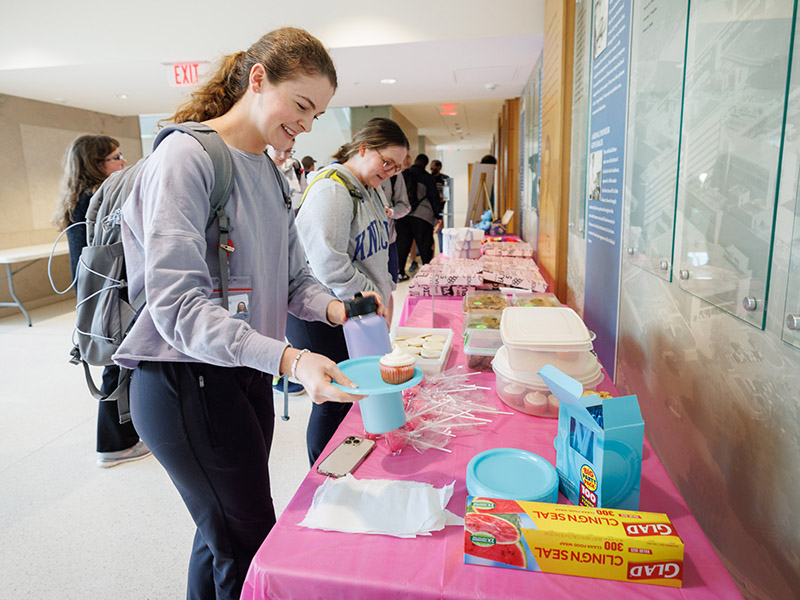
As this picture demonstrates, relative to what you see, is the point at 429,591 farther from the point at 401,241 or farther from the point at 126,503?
the point at 401,241

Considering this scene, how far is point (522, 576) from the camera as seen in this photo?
30.9 inches

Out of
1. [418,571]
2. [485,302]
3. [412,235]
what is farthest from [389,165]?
[412,235]

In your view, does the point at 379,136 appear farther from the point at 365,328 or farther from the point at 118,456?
the point at 118,456

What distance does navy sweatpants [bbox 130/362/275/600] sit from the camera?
1.06 metres

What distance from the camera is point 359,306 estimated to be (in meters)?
1.33

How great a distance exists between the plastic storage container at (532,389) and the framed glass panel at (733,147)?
33 centimetres

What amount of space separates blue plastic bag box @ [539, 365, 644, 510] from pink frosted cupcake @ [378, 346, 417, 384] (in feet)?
0.92

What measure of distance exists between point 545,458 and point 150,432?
847mm

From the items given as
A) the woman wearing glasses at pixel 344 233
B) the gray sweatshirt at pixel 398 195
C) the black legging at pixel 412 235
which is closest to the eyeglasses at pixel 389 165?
the woman wearing glasses at pixel 344 233

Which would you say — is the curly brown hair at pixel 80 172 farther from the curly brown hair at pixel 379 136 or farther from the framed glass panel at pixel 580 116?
the framed glass panel at pixel 580 116

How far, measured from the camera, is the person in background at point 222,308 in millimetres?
953

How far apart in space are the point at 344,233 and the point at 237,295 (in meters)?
0.84

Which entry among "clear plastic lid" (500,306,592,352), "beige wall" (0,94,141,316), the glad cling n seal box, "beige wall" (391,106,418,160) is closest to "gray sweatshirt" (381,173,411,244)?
"clear plastic lid" (500,306,592,352)

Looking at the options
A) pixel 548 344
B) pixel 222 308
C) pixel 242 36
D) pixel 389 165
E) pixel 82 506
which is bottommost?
pixel 82 506
